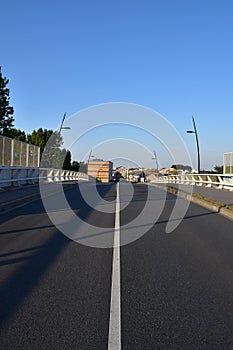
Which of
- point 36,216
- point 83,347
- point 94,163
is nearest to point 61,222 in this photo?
point 36,216

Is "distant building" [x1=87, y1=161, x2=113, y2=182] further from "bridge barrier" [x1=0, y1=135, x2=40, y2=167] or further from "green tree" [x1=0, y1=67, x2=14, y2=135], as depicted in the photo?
"bridge barrier" [x1=0, y1=135, x2=40, y2=167]

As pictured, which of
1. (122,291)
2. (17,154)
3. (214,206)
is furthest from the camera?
(17,154)

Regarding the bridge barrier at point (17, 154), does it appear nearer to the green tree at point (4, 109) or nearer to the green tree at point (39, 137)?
the green tree at point (4, 109)

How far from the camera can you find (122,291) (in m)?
5.20

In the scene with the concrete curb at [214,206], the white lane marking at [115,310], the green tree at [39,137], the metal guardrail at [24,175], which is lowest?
the white lane marking at [115,310]

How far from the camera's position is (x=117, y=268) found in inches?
250

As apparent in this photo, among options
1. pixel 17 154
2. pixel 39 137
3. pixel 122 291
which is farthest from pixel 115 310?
pixel 39 137

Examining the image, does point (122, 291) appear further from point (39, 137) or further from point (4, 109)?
point (39, 137)

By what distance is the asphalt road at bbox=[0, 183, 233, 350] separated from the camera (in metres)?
3.83

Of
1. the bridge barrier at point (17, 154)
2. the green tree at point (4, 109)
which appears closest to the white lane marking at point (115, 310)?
the bridge barrier at point (17, 154)

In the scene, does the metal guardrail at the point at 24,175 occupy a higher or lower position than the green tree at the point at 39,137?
lower

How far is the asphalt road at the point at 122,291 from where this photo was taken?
383cm

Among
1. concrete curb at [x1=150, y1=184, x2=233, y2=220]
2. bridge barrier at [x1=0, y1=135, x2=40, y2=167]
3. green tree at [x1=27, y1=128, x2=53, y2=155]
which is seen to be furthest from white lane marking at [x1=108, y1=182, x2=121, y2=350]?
green tree at [x1=27, y1=128, x2=53, y2=155]

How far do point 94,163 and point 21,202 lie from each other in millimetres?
65773
